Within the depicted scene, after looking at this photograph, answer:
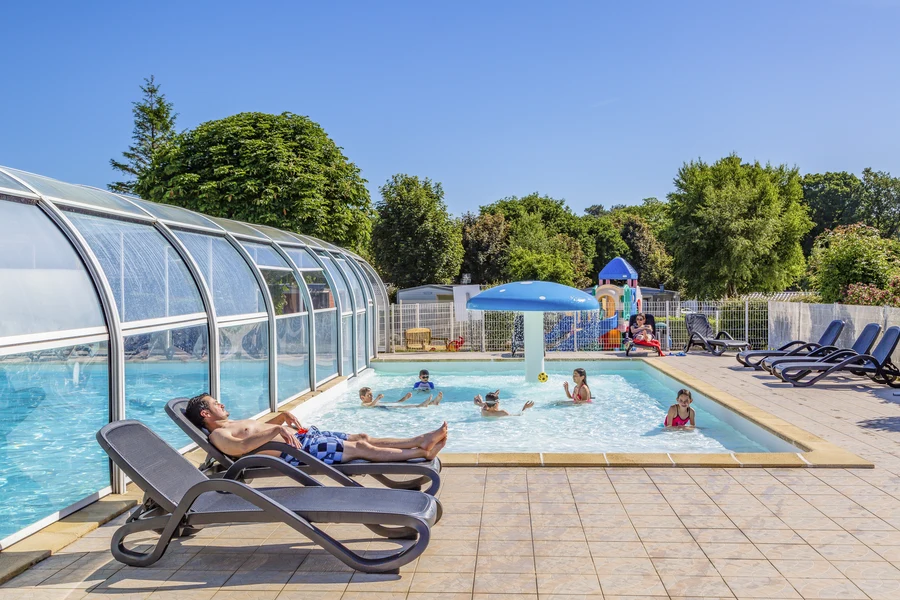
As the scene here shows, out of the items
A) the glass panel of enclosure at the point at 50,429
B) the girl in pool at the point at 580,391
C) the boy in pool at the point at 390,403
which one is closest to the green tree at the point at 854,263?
the girl in pool at the point at 580,391

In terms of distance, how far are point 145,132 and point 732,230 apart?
32.8m

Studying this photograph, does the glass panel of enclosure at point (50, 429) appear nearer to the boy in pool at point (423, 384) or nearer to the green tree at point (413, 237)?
the boy in pool at point (423, 384)

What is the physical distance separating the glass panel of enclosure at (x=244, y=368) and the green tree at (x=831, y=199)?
69.9m

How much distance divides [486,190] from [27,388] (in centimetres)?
6086

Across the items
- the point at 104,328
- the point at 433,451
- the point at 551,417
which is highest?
the point at 104,328

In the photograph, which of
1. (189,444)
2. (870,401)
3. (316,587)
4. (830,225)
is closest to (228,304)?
(189,444)

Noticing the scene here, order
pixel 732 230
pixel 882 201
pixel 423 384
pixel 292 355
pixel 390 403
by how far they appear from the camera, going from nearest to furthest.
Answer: pixel 292 355 < pixel 390 403 < pixel 423 384 < pixel 732 230 < pixel 882 201

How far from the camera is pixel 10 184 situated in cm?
490

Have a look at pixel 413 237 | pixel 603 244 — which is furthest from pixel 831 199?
pixel 413 237

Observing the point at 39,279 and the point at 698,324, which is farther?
the point at 698,324

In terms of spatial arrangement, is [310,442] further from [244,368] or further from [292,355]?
[292,355]

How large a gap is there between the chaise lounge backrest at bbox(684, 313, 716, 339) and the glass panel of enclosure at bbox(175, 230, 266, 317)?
1296 centimetres

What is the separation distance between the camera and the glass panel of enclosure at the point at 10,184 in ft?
15.8

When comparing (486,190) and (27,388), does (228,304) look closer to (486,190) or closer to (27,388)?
(27,388)
